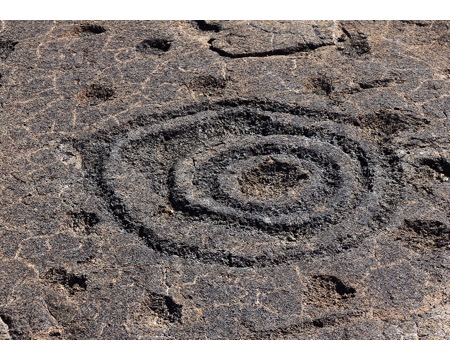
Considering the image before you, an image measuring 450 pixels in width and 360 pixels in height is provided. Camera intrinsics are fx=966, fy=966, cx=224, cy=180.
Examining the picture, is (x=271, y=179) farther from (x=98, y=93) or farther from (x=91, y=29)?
(x=91, y=29)

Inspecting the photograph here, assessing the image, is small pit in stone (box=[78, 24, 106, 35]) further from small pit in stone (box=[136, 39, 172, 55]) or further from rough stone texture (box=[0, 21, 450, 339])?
small pit in stone (box=[136, 39, 172, 55])

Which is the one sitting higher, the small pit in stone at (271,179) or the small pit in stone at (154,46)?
the small pit in stone at (154,46)

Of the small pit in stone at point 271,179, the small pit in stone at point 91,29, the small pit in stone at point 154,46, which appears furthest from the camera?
the small pit in stone at point 91,29

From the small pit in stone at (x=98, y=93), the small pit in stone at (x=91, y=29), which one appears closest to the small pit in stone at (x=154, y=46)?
the small pit in stone at (x=91, y=29)

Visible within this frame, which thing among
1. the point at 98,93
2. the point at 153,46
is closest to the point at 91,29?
the point at 153,46

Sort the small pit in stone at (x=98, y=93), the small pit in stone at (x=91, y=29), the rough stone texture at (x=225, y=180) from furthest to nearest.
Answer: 1. the small pit in stone at (x=91, y=29)
2. the small pit in stone at (x=98, y=93)
3. the rough stone texture at (x=225, y=180)

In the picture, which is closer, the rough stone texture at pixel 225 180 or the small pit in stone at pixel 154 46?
the rough stone texture at pixel 225 180

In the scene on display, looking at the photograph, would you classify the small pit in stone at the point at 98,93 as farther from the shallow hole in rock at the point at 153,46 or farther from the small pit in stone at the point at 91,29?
the small pit in stone at the point at 91,29
